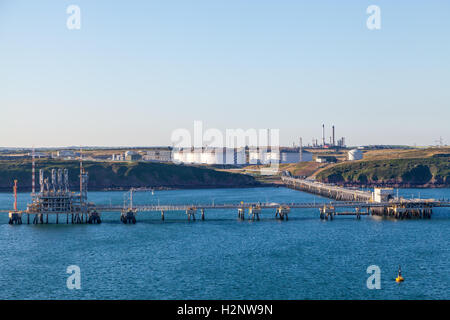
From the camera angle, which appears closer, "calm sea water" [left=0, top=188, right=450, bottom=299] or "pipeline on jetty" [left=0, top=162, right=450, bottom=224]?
"calm sea water" [left=0, top=188, right=450, bottom=299]

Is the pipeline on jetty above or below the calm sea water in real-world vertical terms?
above

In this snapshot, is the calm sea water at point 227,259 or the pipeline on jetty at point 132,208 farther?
the pipeline on jetty at point 132,208

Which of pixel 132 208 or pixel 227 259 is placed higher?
pixel 132 208

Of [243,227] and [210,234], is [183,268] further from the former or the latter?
[243,227]

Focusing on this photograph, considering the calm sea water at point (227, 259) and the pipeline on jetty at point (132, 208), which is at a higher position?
the pipeline on jetty at point (132, 208)

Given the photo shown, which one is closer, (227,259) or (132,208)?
(227,259)
